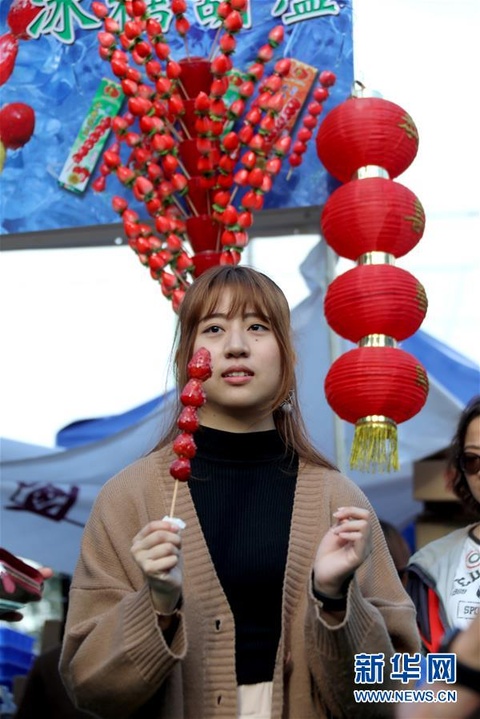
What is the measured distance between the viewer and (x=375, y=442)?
357cm

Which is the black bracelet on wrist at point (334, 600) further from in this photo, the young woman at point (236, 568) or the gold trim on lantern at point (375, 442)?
the gold trim on lantern at point (375, 442)

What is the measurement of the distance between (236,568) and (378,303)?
174cm

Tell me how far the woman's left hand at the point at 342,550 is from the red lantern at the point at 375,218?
1955 mm

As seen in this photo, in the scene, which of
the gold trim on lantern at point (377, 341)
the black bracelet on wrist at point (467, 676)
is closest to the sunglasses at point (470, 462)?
the gold trim on lantern at point (377, 341)

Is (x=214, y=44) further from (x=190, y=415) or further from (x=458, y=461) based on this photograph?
(x=190, y=415)

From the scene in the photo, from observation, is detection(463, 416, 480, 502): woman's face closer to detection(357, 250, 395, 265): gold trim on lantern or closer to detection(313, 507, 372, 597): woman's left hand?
detection(357, 250, 395, 265): gold trim on lantern

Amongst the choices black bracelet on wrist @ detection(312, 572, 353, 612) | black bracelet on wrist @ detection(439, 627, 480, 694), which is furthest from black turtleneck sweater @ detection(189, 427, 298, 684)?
black bracelet on wrist @ detection(439, 627, 480, 694)

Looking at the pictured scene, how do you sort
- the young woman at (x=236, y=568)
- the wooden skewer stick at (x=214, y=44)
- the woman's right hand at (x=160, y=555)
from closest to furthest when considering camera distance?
the woman's right hand at (x=160, y=555)
the young woman at (x=236, y=568)
the wooden skewer stick at (x=214, y=44)

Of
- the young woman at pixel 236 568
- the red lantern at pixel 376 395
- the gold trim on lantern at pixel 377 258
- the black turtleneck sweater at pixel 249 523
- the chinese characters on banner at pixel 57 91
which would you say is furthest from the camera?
the chinese characters on banner at pixel 57 91

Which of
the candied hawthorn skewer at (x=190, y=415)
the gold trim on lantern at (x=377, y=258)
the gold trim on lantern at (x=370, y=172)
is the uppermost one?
the gold trim on lantern at (x=370, y=172)

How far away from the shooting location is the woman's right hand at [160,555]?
1.75 metres

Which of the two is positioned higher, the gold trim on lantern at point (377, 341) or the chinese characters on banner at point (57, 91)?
the chinese characters on banner at point (57, 91)

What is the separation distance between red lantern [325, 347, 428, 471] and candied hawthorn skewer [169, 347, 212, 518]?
1569 millimetres

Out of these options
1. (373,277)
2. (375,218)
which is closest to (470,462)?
(373,277)
